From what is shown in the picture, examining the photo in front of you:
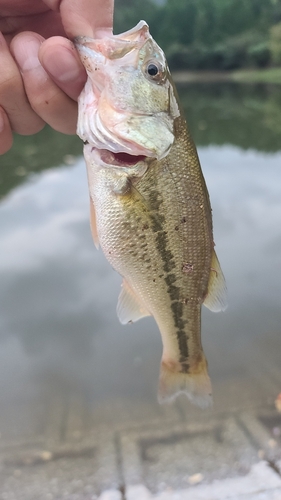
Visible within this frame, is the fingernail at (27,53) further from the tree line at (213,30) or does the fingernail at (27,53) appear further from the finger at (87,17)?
the tree line at (213,30)

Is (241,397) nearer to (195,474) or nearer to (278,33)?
(195,474)

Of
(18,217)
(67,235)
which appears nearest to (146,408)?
(67,235)

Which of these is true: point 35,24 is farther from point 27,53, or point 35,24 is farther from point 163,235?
point 163,235

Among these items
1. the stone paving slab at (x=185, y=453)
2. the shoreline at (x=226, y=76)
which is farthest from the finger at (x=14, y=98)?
the shoreline at (x=226, y=76)

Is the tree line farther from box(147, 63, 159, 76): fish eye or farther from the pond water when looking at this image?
box(147, 63, 159, 76): fish eye

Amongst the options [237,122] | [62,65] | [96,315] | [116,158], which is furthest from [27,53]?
[237,122]
